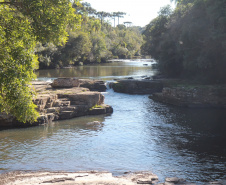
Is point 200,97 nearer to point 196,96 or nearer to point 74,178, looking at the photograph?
point 196,96

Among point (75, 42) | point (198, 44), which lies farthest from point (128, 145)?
point (75, 42)

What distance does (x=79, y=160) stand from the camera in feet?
56.9

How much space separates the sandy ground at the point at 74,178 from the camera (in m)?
13.5

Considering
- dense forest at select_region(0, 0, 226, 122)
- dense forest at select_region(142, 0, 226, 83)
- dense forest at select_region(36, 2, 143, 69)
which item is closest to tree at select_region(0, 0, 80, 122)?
dense forest at select_region(0, 0, 226, 122)

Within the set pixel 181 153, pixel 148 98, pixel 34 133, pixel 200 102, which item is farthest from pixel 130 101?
pixel 181 153

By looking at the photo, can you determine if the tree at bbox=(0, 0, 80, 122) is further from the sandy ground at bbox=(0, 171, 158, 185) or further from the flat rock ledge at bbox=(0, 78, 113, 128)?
the flat rock ledge at bbox=(0, 78, 113, 128)

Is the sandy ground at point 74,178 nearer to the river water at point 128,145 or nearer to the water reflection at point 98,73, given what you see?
the river water at point 128,145

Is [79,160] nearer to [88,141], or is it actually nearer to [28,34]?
[88,141]

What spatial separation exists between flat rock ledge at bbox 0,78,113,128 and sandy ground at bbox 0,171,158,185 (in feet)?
35.2

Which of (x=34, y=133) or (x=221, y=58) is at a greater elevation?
(x=221, y=58)

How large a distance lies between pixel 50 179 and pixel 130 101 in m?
Result: 23.4

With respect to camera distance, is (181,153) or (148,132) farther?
(148,132)

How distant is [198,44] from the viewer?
127 ft

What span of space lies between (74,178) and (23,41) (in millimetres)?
6372
